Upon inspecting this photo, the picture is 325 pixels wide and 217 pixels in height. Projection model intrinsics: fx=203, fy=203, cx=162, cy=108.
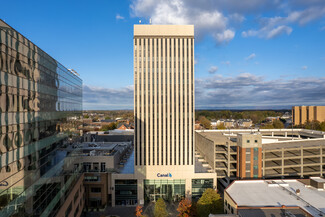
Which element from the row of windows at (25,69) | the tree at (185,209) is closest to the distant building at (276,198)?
the tree at (185,209)

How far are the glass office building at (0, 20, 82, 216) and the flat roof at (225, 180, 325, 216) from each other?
90.9 feet

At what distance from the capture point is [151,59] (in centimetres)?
4931

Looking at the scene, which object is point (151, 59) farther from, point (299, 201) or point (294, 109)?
point (294, 109)

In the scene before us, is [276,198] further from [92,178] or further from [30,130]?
[92,178]

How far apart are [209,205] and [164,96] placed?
25.5 meters

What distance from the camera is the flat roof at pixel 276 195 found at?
31.7 metres

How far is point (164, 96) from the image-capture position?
4975cm

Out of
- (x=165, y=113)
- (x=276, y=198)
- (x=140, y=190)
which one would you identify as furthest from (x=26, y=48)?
(x=276, y=198)

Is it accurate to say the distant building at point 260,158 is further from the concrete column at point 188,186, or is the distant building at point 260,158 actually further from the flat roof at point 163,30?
the flat roof at point 163,30

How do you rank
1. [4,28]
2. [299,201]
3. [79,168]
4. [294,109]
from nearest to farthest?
[4,28], [299,201], [79,168], [294,109]

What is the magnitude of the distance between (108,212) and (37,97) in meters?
34.1

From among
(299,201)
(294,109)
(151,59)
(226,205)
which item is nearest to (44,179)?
(226,205)

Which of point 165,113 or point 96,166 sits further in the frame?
point 165,113

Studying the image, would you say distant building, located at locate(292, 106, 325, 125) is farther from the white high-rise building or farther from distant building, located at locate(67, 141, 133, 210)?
distant building, located at locate(67, 141, 133, 210)
